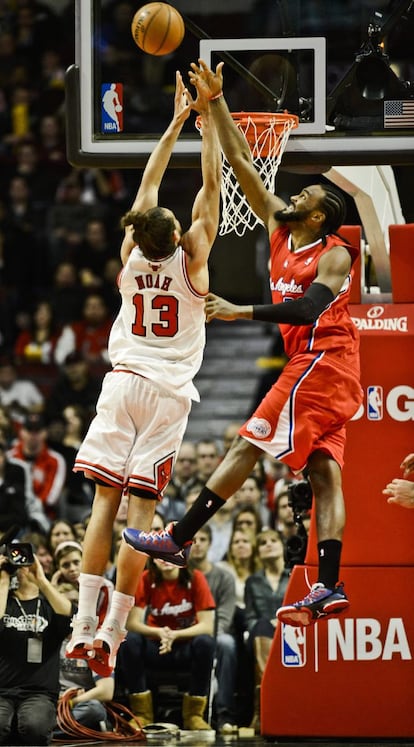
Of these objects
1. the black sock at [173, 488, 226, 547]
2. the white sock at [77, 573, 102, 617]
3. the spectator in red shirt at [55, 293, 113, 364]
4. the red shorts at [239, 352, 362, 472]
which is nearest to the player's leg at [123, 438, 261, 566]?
the black sock at [173, 488, 226, 547]

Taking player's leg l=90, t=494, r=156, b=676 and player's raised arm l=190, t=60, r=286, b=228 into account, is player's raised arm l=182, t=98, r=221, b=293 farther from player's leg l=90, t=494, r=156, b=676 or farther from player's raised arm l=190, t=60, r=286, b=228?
player's leg l=90, t=494, r=156, b=676

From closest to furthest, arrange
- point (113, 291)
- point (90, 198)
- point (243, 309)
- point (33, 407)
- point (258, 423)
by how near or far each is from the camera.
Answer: point (243, 309) → point (258, 423) → point (33, 407) → point (113, 291) → point (90, 198)

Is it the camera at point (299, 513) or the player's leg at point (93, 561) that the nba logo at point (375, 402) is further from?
the player's leg at point (93, 561)

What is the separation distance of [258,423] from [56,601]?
2.33 meters

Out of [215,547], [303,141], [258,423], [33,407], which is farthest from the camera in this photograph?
[33,407]

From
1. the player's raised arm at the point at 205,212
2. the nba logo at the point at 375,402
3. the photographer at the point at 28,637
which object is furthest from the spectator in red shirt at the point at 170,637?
the player's raised arm at the point at 205,212

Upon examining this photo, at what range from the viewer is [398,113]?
23.8 ft

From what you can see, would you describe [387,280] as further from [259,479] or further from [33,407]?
[33,407]

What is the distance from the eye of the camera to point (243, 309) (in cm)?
614

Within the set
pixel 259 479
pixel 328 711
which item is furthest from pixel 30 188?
pixel 328 711

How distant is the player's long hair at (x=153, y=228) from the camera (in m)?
6.51

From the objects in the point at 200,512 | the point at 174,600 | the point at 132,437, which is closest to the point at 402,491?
the point at 200,512

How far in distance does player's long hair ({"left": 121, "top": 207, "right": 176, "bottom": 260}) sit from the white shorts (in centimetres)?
67

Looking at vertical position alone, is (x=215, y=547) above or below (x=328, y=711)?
above
